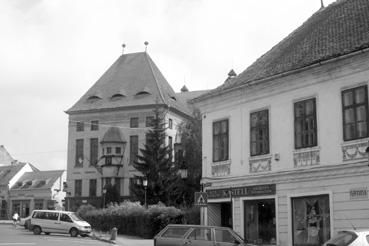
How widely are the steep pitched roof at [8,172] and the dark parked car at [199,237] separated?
263ft

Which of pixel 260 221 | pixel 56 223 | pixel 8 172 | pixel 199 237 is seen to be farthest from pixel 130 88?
pixel 199 237

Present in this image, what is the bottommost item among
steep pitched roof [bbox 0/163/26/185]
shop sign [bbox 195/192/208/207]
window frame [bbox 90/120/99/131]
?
shop sign [bbox 195/192/208/207]

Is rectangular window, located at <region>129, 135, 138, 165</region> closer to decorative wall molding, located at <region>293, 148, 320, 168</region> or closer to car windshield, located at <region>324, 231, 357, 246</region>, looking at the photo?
decorative wall molding, located at <region>293, 148, 320, 168</region>

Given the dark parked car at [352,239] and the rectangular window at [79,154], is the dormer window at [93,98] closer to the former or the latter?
the rectangular window at [79,154]

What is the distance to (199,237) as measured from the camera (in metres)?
18.7

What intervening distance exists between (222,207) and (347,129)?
899 centimetres

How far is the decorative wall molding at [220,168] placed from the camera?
2639 cm

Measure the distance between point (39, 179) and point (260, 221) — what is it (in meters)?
75.7

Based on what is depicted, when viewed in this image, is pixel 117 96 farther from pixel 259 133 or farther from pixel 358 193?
pixel 358 193

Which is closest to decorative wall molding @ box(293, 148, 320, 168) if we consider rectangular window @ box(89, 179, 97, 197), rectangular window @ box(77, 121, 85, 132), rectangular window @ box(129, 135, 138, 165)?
rectangular window @ box(129, 135, 138, 165)

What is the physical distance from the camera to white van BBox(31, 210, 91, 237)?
39281 millimetres

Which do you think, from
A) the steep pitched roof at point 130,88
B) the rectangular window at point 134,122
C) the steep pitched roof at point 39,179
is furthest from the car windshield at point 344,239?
the steep pitched roof at point 39,179

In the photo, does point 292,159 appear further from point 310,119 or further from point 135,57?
point 135,57

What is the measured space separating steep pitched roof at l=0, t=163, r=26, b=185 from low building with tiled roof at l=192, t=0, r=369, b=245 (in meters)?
74.0
